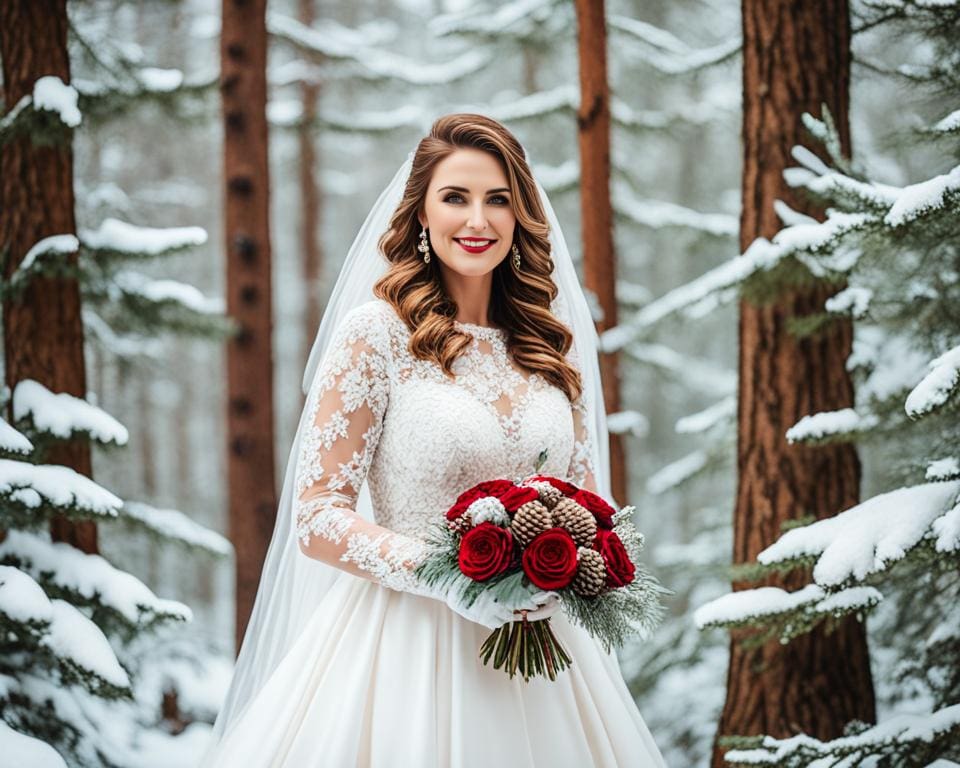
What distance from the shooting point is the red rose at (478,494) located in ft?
8.87

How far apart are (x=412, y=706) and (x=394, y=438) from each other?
83 cm

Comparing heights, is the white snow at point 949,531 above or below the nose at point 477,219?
below

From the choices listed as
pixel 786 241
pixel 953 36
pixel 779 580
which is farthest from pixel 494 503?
pixel 953 36

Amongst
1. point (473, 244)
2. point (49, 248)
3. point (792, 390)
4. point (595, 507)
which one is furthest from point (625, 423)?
point (595, 507)

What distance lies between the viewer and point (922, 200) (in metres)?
3.47

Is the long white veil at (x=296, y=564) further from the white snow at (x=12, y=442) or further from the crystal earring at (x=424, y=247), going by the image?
the white snow at (x=12, y=442)

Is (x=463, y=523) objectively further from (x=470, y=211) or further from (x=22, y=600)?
(x=22, y=600)

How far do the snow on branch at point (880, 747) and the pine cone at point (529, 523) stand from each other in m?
1.96

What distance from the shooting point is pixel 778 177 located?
463cm

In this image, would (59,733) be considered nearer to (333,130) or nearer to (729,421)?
(729,421)

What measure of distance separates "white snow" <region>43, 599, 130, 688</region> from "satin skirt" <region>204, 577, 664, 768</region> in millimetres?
1021

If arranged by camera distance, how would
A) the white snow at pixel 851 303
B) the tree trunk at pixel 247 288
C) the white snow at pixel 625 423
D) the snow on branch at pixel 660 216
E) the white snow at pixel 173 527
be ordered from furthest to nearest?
the snow on branch at pixel 660 216 < the tree trunk at pixel 247 288 < the white snow at pixel 625 423 < the white snow at pixel 173 527 < the white snow at pixel 851 303

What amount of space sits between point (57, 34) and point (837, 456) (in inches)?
172

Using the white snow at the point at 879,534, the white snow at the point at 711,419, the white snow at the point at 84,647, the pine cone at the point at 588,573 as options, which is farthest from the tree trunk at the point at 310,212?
the pine cone at the point at 588,573
